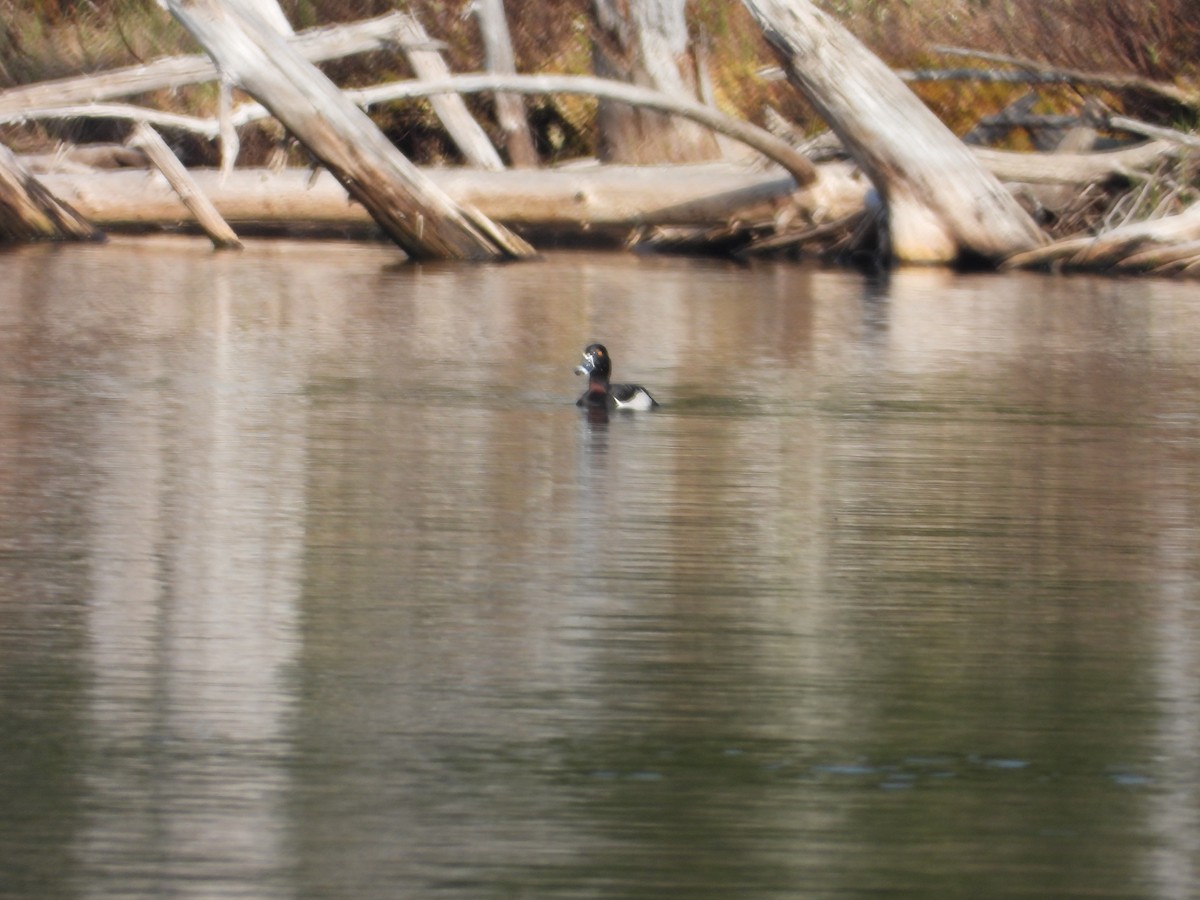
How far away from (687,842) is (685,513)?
12.6 feet

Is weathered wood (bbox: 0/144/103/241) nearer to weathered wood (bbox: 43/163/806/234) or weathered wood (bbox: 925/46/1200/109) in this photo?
weathered wood (bbox: 43/163/806/234)

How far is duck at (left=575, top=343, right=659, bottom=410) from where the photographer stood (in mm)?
11094

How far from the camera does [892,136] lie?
2194 cm

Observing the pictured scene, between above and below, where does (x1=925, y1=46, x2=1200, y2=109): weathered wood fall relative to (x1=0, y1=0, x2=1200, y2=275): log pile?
above

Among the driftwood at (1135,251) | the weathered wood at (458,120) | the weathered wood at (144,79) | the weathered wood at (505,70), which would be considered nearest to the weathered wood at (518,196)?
the weathered wood at (458,120)

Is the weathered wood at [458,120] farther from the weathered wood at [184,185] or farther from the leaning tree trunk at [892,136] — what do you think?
the leaning tree trunk at [892,136]

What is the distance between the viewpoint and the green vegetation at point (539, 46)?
91.0 feet

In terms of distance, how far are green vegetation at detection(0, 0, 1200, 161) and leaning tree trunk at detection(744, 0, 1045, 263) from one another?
434 centimetres

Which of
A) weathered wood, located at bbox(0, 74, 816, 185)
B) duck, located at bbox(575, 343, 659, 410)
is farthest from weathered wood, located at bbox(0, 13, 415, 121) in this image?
duck, located at bbox(575, 343, 659, 410)

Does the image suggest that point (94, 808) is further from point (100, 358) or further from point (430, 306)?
point (430, 306)

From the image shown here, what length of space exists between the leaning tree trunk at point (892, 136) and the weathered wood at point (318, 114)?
3453 millimetres

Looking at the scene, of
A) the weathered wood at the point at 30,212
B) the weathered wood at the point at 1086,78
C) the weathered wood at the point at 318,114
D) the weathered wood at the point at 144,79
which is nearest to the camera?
the weathered wood at the point at 318,114

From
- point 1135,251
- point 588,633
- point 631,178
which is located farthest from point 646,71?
point 588,633

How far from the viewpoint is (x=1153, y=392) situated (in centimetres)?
1265
